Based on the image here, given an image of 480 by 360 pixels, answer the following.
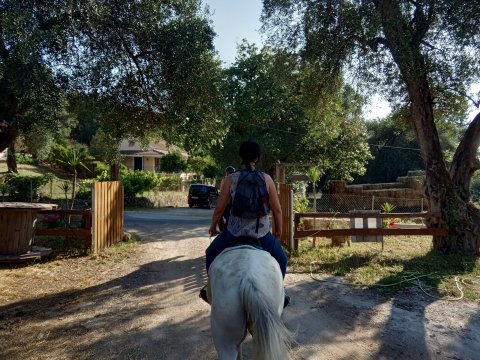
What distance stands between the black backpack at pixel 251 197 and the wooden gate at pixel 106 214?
260 inches

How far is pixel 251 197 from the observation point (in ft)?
12.0

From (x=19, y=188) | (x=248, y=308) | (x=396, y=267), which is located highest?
(x=19, y=188)

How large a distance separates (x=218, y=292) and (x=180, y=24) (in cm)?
804

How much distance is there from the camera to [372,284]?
717cm

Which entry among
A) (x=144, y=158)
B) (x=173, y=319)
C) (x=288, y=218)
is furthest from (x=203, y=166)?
(x=173, y=319)

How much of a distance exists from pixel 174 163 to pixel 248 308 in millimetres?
39591

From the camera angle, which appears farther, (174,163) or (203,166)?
(174,163)

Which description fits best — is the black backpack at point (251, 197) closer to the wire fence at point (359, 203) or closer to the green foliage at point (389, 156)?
the wire fence at point (359, 203)

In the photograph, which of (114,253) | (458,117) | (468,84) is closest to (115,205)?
(114,253)

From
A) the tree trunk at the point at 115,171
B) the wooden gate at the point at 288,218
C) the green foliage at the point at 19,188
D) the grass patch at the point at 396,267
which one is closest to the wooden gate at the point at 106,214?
the tree trunk at the point at 115,171

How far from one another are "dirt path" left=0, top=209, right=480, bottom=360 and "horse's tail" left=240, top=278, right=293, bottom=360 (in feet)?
5.78

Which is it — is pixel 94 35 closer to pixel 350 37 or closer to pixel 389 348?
pixel 350 37

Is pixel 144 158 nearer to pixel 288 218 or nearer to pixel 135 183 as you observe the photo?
pixel 135 183

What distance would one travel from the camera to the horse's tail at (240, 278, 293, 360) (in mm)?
2660
